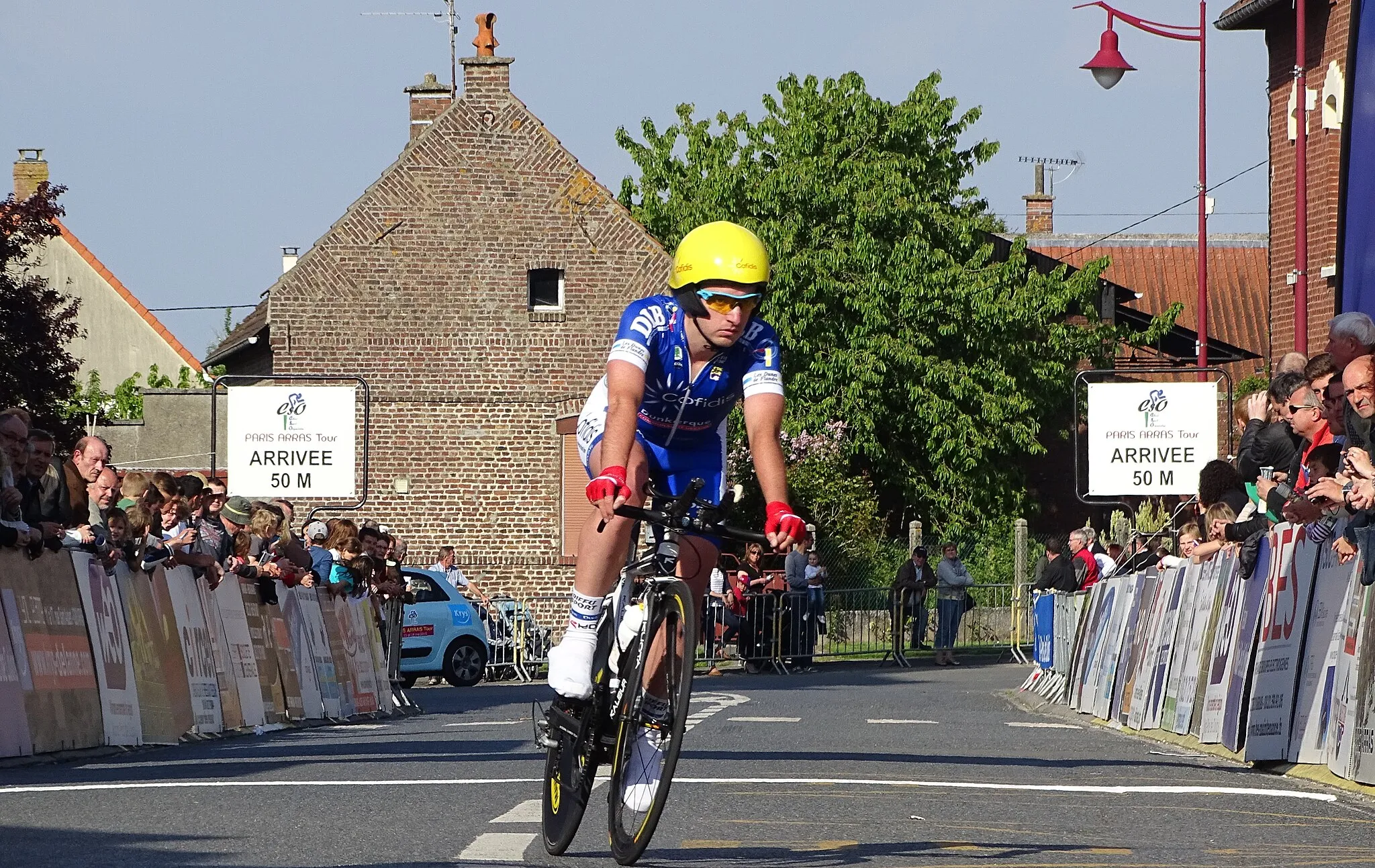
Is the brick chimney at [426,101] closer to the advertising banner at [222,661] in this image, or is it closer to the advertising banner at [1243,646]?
the advertising banner at [222,661]

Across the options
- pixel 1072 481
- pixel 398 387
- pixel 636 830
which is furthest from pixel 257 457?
pixel 1072 481

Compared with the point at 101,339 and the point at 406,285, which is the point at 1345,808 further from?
the point at 101,339

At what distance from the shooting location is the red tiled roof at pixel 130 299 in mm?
63781

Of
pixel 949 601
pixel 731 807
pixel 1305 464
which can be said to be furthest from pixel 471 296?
pixel 731 807

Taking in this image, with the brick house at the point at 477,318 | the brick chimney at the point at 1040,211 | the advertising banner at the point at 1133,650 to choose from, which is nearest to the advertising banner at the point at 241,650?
the advertising banner at the point at 1133,650

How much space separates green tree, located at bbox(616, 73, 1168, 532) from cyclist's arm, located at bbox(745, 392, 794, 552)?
140 feet

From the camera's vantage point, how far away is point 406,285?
137 ft

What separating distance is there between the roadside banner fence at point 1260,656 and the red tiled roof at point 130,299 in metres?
51.1

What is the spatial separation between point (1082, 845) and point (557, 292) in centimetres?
3520

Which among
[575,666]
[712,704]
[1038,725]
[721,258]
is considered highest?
[721,258]

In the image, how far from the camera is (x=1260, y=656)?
1155 centimetres

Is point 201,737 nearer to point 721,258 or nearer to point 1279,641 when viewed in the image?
point 1279,641

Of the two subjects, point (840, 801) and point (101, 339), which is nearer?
point (840, 801)

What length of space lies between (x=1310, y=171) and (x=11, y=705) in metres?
26.2
